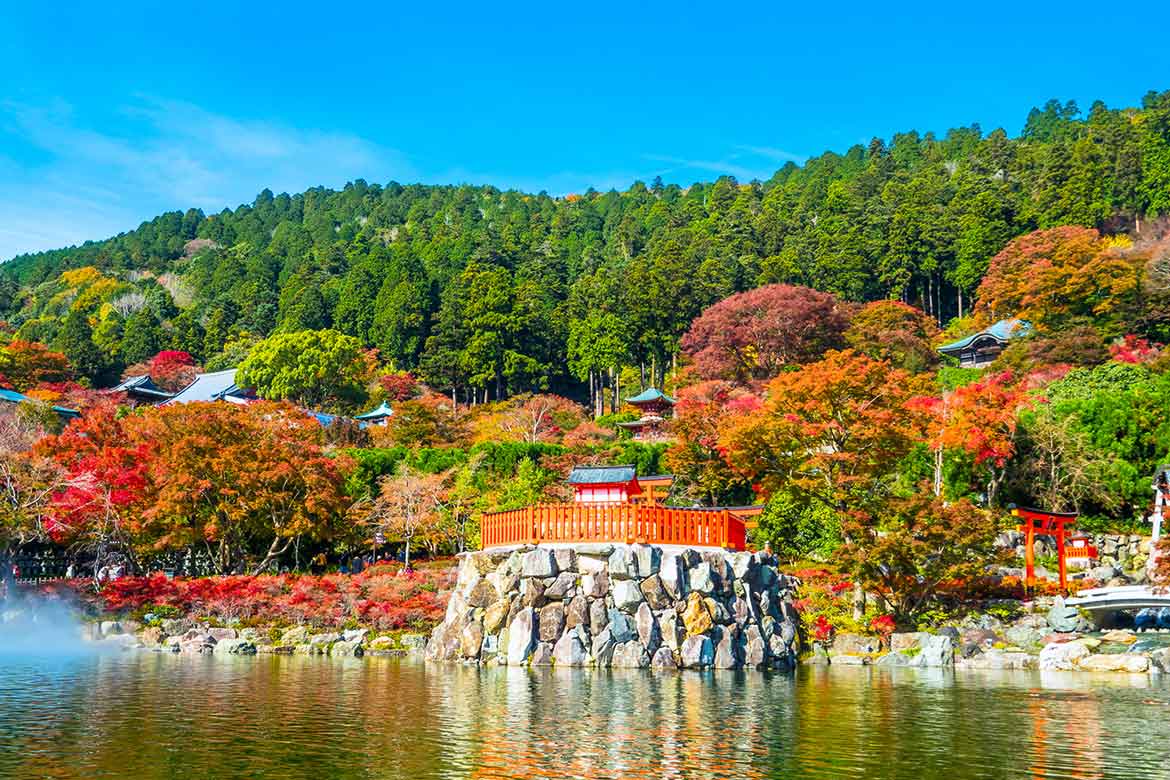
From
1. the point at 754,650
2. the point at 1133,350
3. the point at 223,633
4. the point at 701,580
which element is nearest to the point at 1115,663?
the point at 754,650

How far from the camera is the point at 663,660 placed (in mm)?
18031

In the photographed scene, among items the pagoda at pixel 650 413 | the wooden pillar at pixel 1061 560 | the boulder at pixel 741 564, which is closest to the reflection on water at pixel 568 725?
the boulder at pixel 741 564

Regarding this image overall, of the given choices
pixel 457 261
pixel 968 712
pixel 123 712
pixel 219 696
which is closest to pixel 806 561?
pixel 968 712

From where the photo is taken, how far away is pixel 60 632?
24516mm

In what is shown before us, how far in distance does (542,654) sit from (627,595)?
2.01 m

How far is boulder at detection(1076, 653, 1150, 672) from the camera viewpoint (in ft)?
62.0

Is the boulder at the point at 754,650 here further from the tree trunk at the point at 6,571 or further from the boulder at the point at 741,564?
the tree trunk at the point at 6,571

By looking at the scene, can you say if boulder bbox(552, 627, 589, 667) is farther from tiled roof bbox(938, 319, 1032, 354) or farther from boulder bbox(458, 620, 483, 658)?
tiled roof bbox(938, 319, 1032, 354)

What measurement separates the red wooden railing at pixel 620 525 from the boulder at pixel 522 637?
144 centimetres

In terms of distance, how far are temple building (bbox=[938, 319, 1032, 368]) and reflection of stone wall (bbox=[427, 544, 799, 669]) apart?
34466 mm

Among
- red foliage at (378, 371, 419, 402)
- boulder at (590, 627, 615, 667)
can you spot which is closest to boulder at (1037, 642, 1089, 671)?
boulder at (590, 627, 615, 667)

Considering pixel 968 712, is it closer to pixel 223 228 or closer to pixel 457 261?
pixel 457 261

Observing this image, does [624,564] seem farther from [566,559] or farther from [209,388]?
[209,388]

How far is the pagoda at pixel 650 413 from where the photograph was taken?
150 feet
